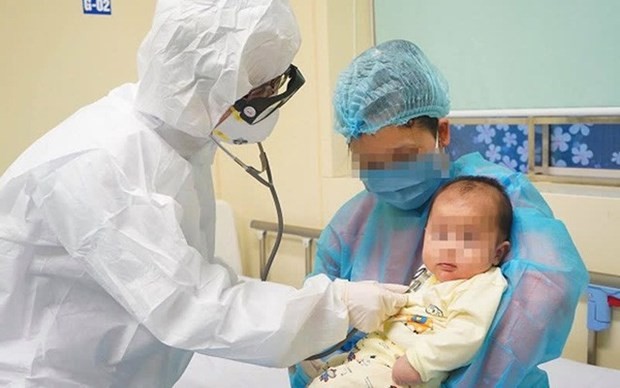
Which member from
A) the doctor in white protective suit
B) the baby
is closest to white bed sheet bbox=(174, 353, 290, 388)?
the doctor in white protective suit

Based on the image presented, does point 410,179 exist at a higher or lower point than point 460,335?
higher

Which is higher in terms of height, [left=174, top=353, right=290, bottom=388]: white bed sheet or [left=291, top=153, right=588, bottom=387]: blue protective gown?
[left=291, top=153, right=588, bottom=387]: blue protective gown

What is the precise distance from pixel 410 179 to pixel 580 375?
3.49ft

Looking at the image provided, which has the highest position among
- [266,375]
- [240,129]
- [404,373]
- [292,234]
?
[240,129]

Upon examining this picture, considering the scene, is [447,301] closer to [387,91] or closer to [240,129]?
[387,91]

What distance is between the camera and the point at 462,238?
1.17 metres

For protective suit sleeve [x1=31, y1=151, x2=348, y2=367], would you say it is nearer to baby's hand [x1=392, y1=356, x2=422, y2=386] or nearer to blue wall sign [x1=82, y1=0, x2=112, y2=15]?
baby's hand [x1=392, y1=356, x2=422, y2=386]

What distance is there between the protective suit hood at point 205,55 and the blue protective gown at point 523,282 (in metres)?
0.44

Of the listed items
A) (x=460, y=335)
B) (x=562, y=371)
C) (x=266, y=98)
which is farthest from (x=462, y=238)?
(x=562, y=371)

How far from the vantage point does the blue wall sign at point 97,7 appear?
2658mm

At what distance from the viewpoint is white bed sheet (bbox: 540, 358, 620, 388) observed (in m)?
1.86

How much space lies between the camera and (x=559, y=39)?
2.16 m

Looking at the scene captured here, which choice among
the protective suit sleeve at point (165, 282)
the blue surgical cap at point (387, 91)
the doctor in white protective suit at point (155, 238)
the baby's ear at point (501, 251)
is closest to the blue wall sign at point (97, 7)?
the doctor in white protective suit at point (155, 238)

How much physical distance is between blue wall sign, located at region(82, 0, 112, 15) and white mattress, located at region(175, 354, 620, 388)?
1.47m
